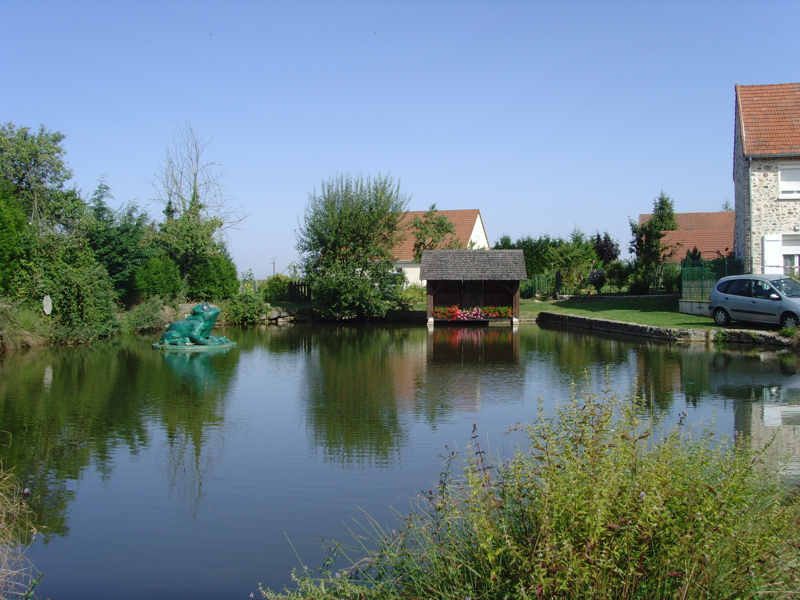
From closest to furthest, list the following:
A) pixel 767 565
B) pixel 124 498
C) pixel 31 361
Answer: pixel 767 565 → pixel 124 498 → pixel 31 361

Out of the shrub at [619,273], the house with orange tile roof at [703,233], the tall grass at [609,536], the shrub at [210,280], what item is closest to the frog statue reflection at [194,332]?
the shrub at [210,280]

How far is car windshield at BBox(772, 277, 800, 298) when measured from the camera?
20.5 metres

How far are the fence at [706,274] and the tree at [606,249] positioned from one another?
19.7 metres

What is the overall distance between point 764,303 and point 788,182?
23.7ft

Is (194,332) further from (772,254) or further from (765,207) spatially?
(765,207)

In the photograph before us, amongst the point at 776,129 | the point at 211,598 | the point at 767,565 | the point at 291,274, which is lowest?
the point at 211,598

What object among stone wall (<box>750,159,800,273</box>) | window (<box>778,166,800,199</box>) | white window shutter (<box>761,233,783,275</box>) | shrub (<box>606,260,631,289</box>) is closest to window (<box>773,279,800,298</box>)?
white window shutter (<box>761,233,783,275</box>)

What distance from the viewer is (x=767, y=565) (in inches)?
158

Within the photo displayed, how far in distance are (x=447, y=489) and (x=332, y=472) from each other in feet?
10.1

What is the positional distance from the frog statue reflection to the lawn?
15.0 m

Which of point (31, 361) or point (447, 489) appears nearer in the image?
point (447, 489)

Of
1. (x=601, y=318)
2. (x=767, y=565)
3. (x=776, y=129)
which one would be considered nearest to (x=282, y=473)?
(x=767, y=565)

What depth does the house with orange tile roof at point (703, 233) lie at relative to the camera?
4775 cm

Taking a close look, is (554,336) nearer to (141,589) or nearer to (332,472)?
(332,472)
